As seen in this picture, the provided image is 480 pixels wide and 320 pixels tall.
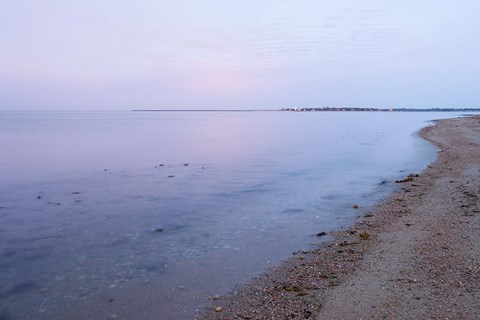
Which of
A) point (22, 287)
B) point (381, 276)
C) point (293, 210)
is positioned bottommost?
point (293, 210)

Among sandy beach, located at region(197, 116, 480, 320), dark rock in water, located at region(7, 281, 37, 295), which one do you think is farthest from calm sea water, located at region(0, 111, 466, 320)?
sandy beach, located at region(197, 116, 480, 320)

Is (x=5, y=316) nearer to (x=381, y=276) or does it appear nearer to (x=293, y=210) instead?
(x=381, y=276)

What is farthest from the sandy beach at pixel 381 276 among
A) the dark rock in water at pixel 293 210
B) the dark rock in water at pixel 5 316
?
the dark rock in water at pixel 5 316

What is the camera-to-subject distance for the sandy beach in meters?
6.79

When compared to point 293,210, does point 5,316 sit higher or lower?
higher

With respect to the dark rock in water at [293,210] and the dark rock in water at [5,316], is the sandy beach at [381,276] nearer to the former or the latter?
the dark rock in water at [293,210]

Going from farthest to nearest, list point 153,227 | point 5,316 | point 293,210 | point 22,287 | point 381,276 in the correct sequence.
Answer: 1. point 293,210
2. point 153,227
3. point 22,287
4. point 381,276
5. point 5,316

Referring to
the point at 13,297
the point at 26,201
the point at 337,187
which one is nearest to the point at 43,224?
the point at 26,201

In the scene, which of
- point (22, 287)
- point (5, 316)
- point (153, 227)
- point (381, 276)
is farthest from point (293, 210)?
point (5, 316)

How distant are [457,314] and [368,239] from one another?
4695 millimetres

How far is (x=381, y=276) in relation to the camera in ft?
26.9

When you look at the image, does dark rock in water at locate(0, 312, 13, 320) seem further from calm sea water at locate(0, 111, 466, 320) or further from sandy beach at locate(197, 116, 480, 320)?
sandy beach at locate(197, 116, 480, 320)

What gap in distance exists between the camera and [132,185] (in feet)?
67.5

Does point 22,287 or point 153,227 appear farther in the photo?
point 153,227
